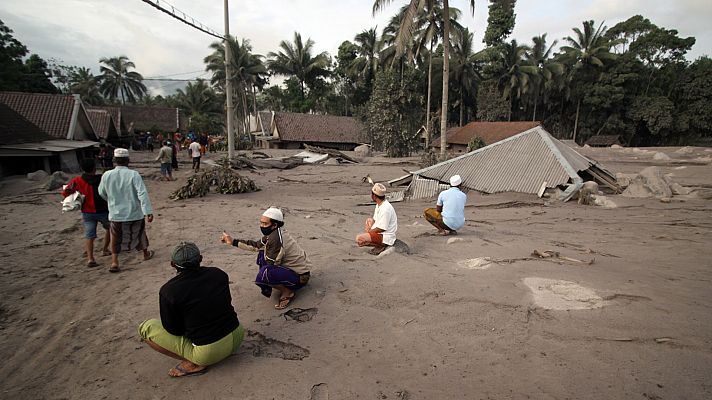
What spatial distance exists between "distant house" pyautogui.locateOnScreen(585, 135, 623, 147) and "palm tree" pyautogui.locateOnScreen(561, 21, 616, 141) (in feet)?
22.7

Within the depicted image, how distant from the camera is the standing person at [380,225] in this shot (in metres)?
5.07

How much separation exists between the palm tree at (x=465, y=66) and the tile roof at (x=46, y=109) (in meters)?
32.4

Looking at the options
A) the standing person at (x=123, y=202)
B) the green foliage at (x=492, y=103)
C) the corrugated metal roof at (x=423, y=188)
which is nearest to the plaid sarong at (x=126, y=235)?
the standing person at (x=123, y=202)

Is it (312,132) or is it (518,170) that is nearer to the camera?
(518,170)

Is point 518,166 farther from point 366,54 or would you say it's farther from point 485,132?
point 366,54

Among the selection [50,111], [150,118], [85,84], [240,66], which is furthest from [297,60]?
[85,84]

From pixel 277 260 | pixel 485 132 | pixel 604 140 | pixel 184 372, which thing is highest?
pixel 485 132

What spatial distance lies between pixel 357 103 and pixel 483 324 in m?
42.2

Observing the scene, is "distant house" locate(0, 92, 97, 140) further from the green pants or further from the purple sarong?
the green pants

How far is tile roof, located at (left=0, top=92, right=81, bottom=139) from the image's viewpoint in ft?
62.3

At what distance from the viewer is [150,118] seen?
3997cm

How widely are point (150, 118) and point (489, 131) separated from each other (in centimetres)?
A: 3484

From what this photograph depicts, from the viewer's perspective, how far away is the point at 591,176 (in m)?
13.1

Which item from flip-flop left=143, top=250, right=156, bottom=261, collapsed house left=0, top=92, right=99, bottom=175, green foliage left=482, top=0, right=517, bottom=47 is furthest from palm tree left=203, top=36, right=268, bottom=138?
flip-flop left=143, top=250, right=156, bottom=261
